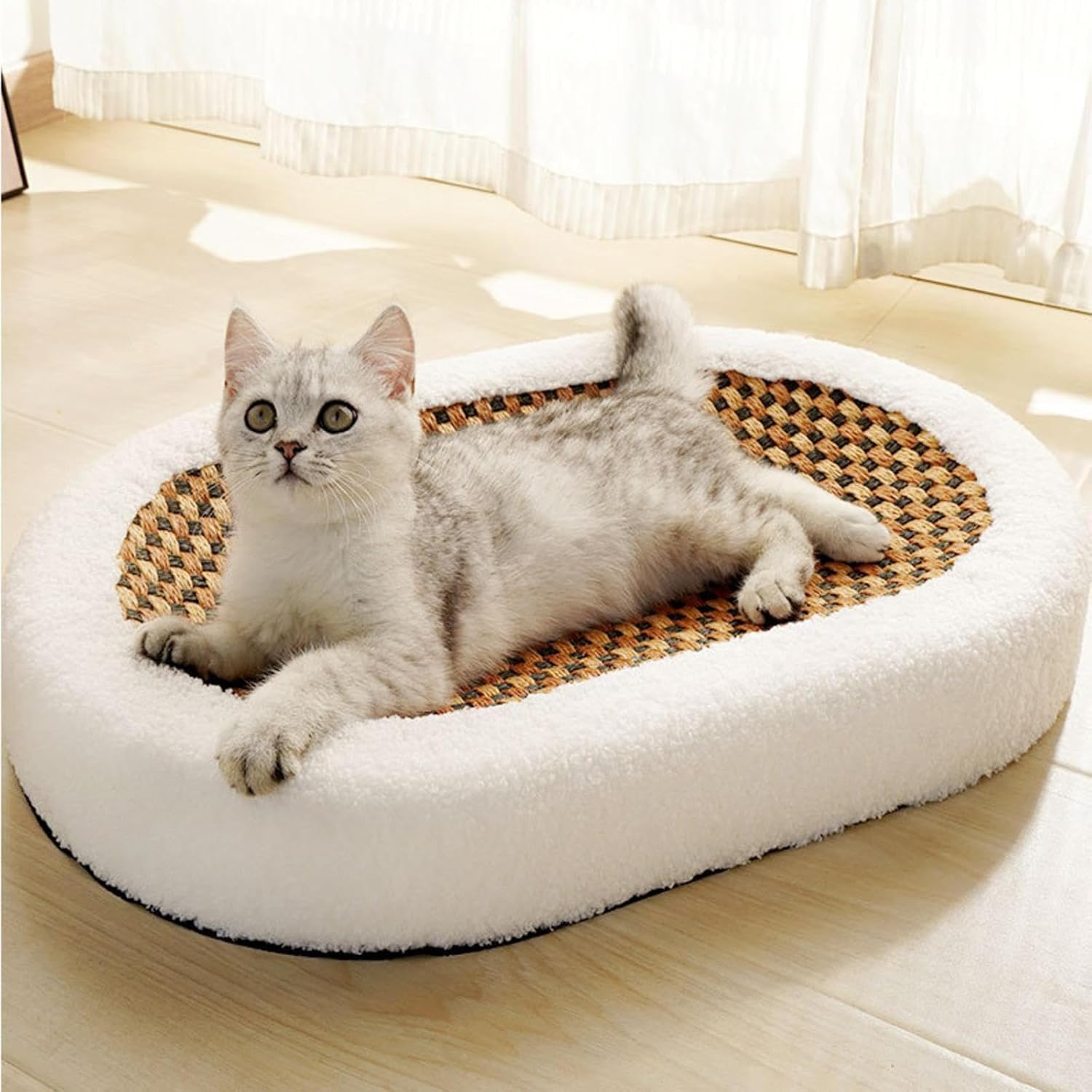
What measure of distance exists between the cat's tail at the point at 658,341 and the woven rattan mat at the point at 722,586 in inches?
2.6

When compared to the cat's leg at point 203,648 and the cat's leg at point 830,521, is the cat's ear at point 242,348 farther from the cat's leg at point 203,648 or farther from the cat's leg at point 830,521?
the cat's leg at point 830,521

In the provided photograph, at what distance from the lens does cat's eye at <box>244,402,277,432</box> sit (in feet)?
4.24

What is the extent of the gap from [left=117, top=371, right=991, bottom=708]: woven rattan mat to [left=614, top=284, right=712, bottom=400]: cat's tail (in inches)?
2.6

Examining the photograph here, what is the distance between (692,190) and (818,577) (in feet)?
3.32

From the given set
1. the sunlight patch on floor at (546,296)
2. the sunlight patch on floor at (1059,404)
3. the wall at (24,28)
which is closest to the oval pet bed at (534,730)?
the sunlight patch on floor at (1059,404)

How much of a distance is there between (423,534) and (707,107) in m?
1.25

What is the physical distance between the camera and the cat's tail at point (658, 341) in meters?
1.78

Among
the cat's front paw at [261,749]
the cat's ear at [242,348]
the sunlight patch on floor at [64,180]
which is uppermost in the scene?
the cat's ear at [242,348]

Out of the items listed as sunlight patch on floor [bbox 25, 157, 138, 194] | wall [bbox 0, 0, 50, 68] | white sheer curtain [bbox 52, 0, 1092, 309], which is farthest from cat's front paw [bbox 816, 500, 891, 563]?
wall [bbox 0, 0, 50, 68]

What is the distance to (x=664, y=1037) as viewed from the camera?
1.16 metres

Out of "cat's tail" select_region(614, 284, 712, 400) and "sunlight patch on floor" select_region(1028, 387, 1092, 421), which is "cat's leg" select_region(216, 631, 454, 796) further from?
"sunlight patch on floor" select_region(1028, 387, 1092, 421)

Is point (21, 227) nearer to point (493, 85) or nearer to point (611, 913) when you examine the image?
point (493, 85)

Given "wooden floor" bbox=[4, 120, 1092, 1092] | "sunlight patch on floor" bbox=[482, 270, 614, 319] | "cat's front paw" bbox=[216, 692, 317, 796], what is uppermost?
"cat's front paw" bbox=[216, 692, 317, 796]

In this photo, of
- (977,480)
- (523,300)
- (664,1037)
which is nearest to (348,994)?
(664,1037)
